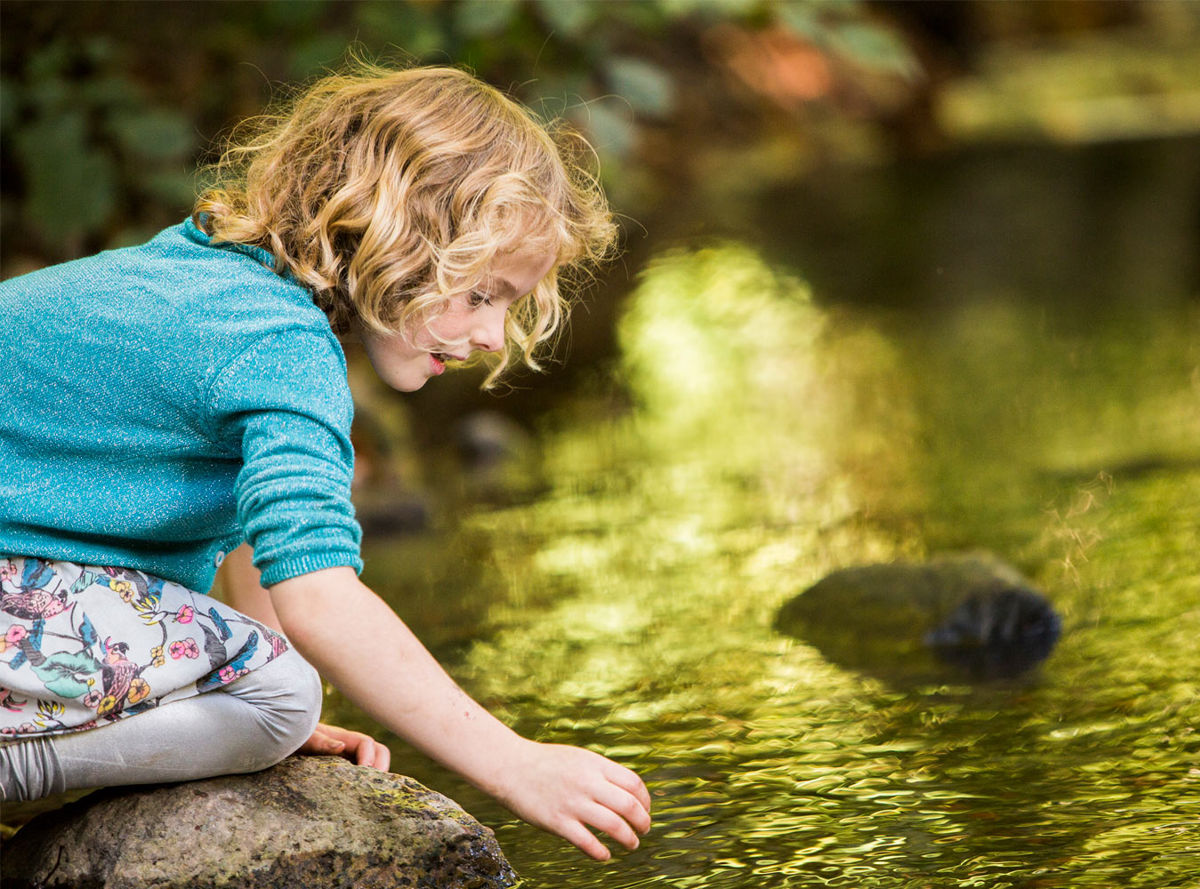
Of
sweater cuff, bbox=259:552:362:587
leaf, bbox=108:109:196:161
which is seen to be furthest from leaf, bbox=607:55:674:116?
sweater cuff, bbox=259:552:362:587

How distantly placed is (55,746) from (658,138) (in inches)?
376

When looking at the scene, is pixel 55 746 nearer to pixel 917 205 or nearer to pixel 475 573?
pixel 475 573

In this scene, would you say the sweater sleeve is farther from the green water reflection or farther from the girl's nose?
the green water reflection

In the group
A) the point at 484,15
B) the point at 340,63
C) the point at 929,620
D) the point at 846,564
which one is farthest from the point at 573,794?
the point at 340,63

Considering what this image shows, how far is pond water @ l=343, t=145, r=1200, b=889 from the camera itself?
1.88 metres

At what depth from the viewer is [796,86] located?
11.8 metres

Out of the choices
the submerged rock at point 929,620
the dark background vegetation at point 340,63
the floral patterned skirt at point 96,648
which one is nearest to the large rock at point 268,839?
the floral patterned skirt at point 96,648

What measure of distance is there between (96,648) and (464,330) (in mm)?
525

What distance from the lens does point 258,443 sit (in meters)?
1.50

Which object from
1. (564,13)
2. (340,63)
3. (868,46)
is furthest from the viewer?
(340,63)

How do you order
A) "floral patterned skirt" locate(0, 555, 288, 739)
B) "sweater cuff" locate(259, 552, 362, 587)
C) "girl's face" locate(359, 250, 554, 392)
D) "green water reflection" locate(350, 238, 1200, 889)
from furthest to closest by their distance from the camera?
"green water reflection" locate(350, 238, 1200, 889) → "girl's face" locate(359, 250, 554, 392) → "floral patterned skirt" locate(0, 555, 288, 739) → "sweater cuff" locate(259, 552, 362, 587)

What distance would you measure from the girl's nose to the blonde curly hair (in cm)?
5

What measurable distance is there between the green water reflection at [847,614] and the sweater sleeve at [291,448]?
1.86ft

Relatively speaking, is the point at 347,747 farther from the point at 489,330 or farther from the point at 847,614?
the point at 847,614
